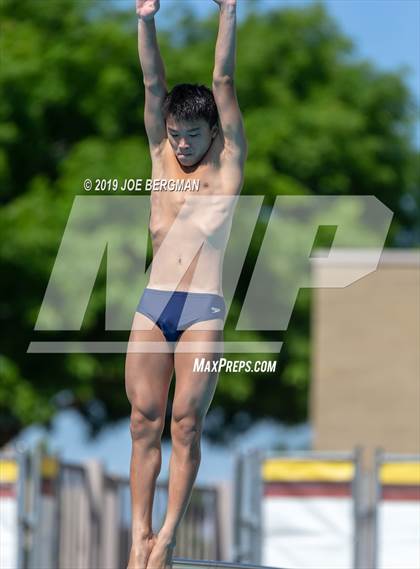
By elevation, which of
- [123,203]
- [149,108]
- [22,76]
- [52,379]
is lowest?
[149,108]

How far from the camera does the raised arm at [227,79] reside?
7219mm

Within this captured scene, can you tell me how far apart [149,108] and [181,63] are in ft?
72.9

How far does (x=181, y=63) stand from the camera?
2944 cm

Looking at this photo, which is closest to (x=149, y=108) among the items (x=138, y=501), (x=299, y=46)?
(x=138, y=501)

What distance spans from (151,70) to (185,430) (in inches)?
67.7

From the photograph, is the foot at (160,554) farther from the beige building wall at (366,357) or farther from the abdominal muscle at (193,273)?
the beige building wall at (366,357)

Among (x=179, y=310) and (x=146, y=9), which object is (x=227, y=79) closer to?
(x=146, y=9)

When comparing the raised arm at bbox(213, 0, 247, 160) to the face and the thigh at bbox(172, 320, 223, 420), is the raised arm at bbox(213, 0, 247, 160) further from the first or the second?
the thigh at bbox(172, 320, 223, 420)

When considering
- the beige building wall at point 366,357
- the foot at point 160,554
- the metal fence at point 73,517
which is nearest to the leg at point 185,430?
the foot at point 160,554

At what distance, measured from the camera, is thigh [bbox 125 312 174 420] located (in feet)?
23.9

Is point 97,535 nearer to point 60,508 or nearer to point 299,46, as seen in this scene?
point 60,508

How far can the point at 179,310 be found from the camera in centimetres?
733

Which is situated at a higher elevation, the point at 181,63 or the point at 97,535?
the point at 181,63

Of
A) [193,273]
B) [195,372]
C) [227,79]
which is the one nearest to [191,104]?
[227,79]
